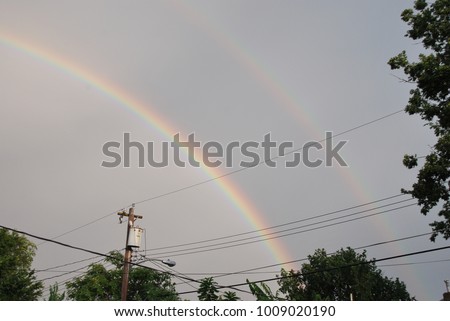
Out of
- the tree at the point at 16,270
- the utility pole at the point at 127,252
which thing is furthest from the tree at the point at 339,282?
the utility pole at the point at 127,252

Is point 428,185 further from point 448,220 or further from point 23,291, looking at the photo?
point 23,291

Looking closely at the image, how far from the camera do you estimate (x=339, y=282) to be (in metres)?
68.7

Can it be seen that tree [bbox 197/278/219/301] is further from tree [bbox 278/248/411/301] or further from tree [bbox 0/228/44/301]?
tree [bbox 278/248/411/301]

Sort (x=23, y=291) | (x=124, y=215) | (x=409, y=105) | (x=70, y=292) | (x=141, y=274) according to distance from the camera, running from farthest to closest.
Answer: (x=141, y=274) → (x=70, y=292) → (x=23, y=291) → (x=124, y=215) → (x=409, y=105)

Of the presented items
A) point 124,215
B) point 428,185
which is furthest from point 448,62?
point 124,215

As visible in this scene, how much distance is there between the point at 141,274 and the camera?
6931cm

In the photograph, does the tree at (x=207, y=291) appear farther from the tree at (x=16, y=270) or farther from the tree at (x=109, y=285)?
the tree at (x=109, y=285)

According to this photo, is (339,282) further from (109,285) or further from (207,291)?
(207,291)

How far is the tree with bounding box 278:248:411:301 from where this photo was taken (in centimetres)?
6750

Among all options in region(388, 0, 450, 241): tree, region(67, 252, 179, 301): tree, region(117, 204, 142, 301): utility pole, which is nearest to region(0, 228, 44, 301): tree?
region(67, 252, 179, 301): tree

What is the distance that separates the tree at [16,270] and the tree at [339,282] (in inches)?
1283

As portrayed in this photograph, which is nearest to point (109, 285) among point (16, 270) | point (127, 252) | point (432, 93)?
point (16, 270)

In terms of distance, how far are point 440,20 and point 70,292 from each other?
2121 inches
